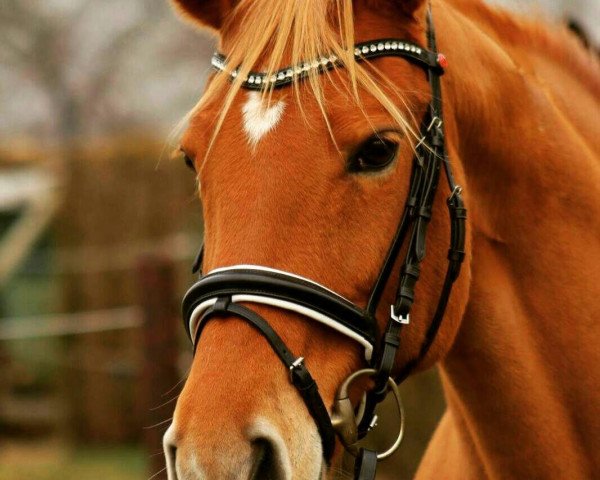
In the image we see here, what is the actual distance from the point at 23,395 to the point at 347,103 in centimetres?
895

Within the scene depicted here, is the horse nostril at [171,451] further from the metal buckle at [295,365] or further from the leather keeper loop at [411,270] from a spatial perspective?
the leather keeper loop at [411,270]

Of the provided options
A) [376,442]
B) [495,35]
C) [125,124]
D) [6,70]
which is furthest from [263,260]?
[6,70]

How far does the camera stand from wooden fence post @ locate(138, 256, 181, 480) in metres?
6.61

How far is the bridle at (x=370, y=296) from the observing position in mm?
2346

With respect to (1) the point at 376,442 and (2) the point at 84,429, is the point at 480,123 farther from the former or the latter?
(2) the point at 84,429

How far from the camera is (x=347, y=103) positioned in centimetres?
250

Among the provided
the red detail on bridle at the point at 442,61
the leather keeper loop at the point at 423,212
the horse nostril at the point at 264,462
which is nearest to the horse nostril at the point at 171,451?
the horse nostril at the point at 264,462

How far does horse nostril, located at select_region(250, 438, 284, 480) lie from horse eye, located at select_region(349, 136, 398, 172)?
76cm

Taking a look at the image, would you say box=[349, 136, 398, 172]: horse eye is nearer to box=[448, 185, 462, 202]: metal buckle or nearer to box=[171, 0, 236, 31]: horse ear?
box=[448, 185, 462, 202]: metal buckle

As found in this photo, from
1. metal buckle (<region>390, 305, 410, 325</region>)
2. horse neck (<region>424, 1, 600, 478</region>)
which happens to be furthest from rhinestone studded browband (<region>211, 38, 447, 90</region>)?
metal buckle (<region>390, 305, 410, 325</region>)

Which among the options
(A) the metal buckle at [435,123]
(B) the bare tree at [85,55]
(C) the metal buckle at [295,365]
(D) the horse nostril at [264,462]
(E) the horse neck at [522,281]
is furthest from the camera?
(B) the bare tree at [85,55]

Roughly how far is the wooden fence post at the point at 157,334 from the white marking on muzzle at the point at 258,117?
428cm

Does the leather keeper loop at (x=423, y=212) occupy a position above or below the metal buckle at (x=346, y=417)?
above

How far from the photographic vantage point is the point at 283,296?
7.72ft
